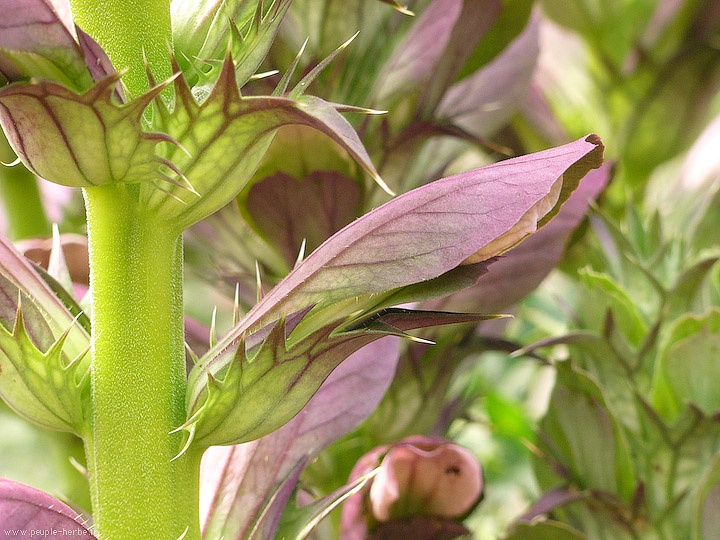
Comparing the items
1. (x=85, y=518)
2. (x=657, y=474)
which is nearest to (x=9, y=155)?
(x=85, y=518)

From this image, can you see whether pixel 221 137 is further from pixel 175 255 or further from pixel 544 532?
pixel 544 532

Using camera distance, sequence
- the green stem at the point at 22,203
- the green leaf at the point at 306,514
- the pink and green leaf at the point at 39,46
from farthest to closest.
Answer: the green stem at the point at 22,203 < the green leaf at the point at 306,514 < the pink and green leaf at the point at 39,46

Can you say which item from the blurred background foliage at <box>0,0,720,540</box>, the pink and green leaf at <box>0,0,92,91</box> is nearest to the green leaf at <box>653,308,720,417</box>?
the blurred background foliage at <box>0,0,720,540</box>

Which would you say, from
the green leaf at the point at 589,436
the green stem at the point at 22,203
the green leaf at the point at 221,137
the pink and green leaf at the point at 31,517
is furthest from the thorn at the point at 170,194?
the green stem at the point at 22,203

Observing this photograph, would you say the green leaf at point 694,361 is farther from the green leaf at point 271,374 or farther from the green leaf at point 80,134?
the green leaf at point 80,134

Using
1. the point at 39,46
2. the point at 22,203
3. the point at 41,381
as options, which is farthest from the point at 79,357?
the point at 22,203

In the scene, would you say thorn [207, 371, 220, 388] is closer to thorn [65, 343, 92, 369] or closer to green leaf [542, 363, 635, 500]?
thorn [65, 343, 92, 369]

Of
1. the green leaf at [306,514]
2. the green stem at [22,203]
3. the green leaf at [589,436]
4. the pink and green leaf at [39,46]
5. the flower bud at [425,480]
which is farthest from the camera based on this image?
the green stem at [22,203]
